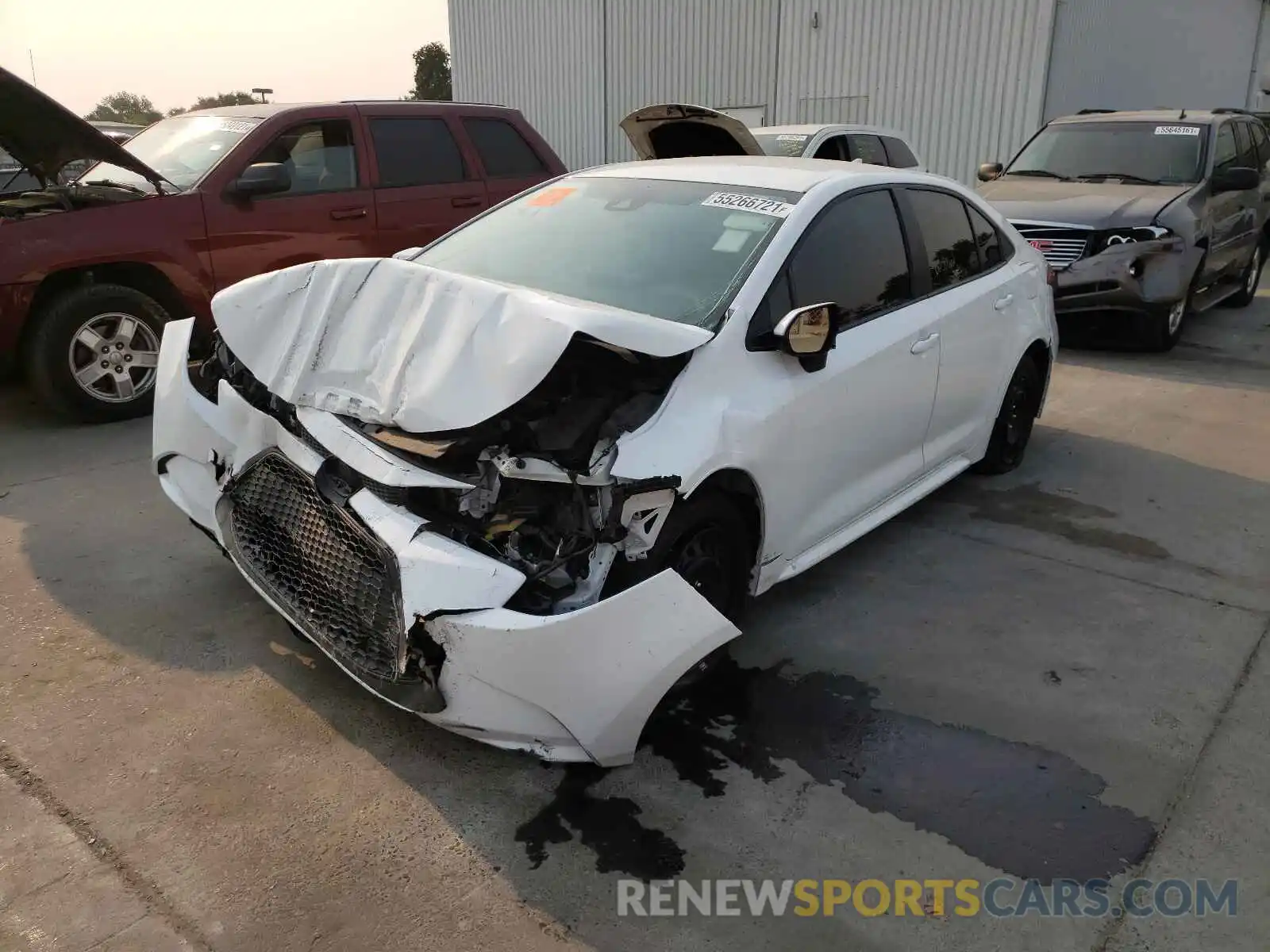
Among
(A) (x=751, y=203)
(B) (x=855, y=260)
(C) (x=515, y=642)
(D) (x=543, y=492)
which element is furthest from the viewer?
(B) (x=855, y=260)

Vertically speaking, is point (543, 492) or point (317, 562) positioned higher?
point (543, 492)

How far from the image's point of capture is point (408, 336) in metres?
3.11

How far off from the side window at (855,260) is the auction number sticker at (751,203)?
0.43 feet

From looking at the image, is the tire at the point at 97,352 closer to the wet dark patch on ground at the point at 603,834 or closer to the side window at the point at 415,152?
the side window at the point at 415,152

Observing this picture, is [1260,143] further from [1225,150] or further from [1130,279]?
[1130,279]

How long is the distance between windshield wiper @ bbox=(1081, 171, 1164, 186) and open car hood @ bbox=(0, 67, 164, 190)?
25.1ft

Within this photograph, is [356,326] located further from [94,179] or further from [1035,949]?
[94,179]

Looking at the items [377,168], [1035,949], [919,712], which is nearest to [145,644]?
[919,712]

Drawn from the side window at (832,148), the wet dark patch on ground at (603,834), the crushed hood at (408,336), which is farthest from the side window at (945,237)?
the side window at (832,148)

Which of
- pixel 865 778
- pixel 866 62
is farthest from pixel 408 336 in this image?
pixel 866 62

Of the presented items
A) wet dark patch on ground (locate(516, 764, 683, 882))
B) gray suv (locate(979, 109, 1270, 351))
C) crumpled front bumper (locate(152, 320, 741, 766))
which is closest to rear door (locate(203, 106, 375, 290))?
crumpled front bumper (locate(152, 320, 741, 766))

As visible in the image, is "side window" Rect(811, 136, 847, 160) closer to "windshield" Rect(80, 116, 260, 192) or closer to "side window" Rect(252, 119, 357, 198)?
"side window" Rect(252, 119, 357, 198)

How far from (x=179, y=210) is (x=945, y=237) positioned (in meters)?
4.42

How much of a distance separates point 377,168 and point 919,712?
5320 mm
